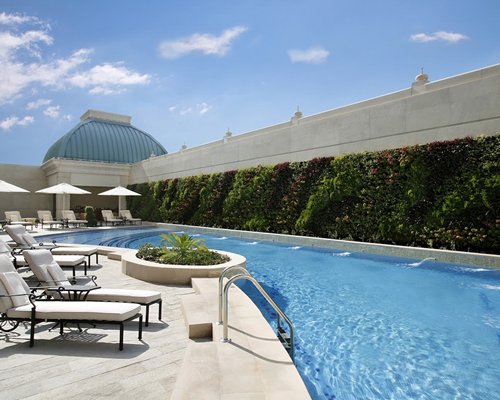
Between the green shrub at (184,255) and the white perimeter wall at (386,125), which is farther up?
the white perimeter wall at (386,125)

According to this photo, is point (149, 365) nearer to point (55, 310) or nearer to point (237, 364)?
point (237, 364)

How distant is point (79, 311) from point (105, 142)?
32.0 meters

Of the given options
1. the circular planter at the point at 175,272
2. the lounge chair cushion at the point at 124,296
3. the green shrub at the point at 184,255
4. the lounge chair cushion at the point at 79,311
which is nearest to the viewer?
the lounge chair cushion at the point at 79,311

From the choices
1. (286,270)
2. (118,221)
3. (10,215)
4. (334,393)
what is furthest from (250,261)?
(10,215)

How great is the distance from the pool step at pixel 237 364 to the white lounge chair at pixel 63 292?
0.59 meters

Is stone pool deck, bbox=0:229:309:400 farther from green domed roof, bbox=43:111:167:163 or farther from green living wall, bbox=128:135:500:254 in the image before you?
green domed roof, bbox=43:111:167:163

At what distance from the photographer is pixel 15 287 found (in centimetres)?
454

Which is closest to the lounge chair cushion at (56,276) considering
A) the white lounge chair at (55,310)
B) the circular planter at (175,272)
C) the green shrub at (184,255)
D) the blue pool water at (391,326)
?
the white lounge chair at (55,310)

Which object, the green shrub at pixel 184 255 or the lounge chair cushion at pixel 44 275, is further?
the green shrub at pixel 184 255

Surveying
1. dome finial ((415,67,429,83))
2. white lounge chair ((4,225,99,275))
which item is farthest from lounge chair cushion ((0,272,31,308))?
dome finial ((415,67,429,83))

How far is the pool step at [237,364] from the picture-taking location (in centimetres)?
281

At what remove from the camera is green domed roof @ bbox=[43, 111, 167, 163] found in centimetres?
3125

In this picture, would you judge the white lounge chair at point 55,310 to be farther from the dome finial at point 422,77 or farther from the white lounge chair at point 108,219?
the white lounge chair at point 108,219

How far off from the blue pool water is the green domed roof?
80.5 ft
